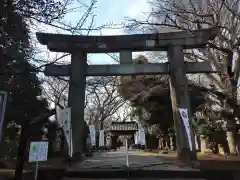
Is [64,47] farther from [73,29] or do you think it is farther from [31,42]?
[73,29]

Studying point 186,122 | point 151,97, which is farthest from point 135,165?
point 151,97

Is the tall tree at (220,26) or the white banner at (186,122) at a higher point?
the tall tree at (220,26)

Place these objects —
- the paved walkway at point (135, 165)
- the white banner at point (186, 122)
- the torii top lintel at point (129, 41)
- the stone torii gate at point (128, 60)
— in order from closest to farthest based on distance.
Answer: the paved walkway at point (135, 165) < the white banner at point (186, 122) < the stone torii gate at point (128, 60) < the torii top lintel at point (129, 41)

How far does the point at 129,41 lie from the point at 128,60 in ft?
2.83

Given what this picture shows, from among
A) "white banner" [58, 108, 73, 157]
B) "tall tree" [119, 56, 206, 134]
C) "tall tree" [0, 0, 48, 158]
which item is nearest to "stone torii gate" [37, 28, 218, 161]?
"white banner" [58, 108, 73, 157]

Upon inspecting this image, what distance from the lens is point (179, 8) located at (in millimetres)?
12891

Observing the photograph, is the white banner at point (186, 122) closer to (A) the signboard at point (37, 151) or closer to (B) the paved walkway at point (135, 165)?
(B) the paved walkway at point (135, 165)

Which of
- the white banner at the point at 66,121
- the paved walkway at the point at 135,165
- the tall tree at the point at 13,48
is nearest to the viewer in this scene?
the tall tree at the point at 13,48

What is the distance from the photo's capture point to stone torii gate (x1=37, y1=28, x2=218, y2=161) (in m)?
12.8

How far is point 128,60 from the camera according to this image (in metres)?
13.4

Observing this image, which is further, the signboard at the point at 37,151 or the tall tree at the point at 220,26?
the tall tree at the point at 220,26

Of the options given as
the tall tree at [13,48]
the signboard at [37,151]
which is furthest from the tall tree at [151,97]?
the signboard at [37,151]

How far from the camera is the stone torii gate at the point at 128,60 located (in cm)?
1279

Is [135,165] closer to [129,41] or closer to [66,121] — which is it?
[66,121]
